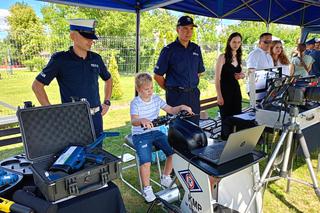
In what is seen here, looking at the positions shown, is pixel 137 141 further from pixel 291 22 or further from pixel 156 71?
pixel 291 22

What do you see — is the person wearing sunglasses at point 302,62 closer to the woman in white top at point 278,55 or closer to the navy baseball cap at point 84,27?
the woman in white top at point 278,55

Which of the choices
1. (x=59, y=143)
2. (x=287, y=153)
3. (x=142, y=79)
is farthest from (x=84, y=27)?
(x=287, y=153)

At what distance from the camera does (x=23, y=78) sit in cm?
642

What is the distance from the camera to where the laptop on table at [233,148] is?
122 cm

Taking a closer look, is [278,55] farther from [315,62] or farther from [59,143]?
[59,143]

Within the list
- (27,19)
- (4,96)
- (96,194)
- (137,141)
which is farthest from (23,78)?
(27,19)

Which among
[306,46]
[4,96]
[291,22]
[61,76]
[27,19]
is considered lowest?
[4,96]

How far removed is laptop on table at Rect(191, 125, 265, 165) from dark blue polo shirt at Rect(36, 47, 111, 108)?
107 centimetres

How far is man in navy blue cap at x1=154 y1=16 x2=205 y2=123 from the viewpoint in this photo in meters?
2.58

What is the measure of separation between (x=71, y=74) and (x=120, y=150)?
189cm

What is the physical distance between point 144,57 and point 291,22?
3.92 m

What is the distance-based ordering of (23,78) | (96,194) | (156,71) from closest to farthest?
1. (96,194)
2. (156,71)
3. (23,78)

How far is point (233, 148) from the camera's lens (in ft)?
4.17

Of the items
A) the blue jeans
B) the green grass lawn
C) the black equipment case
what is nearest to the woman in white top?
the green grass lawn
